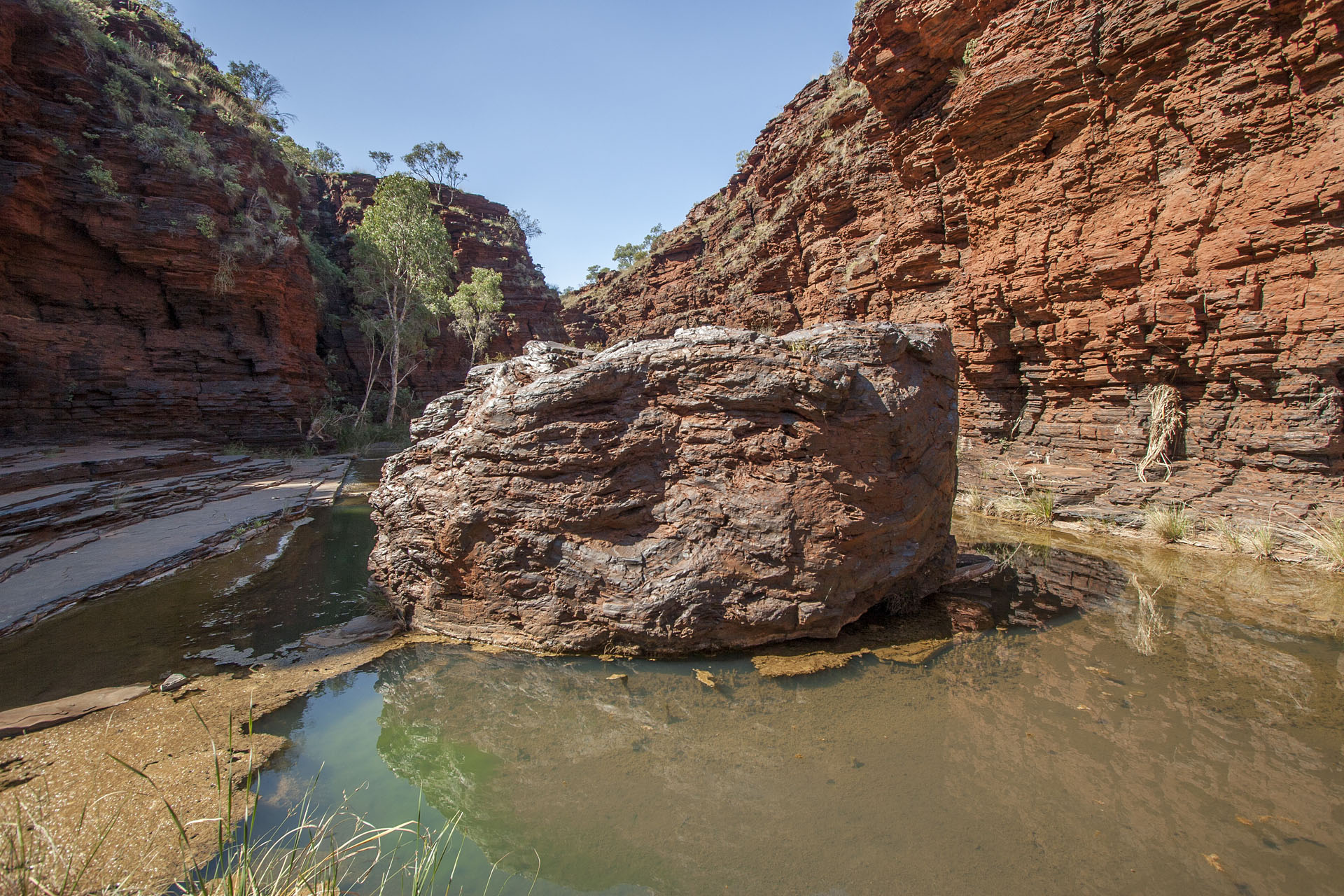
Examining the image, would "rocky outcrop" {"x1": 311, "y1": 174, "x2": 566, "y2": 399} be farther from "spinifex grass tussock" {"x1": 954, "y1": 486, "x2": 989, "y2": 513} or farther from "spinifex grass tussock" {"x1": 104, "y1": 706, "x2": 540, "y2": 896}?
"spinifex grass tussock" {"x1": 104, "y1": 706, "x2": 540, "y2": 896}

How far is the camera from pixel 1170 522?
724cm

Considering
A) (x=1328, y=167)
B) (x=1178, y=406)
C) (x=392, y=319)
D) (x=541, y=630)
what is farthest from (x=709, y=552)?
(x=392, y=319)

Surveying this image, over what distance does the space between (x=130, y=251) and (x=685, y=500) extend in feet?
67.3

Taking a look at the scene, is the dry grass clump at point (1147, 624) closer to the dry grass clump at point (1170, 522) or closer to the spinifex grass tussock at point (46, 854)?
the dry grass clump at point (1170, 522)

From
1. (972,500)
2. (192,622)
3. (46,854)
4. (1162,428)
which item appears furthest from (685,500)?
(1162,428)

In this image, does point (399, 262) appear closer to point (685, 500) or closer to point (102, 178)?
point (102, 178)

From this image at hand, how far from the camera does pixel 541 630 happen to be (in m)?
4.67

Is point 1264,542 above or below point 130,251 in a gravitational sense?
below

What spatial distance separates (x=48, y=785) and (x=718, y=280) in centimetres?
2504

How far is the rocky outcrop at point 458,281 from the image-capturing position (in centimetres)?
2878

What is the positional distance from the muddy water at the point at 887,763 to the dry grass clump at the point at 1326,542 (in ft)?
5.92

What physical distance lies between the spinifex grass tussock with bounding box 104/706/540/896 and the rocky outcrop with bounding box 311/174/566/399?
2705 centimetres

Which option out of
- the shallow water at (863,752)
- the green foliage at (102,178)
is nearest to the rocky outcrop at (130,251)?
the green foliage at (102,178)

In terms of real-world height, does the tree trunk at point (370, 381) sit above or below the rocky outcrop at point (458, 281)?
below
